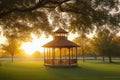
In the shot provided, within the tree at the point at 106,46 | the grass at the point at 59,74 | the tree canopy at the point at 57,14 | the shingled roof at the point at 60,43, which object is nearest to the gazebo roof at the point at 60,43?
the shingled roof at the point at 60,43

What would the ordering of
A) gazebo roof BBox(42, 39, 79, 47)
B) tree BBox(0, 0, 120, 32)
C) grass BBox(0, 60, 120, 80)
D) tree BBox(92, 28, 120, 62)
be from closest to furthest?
tree BBox(0, 0, 120, 32)
grass BBox(0, 60, 120, 80)
gazebo roof BBox(42, 39, 79, 47)
tree BBox(92, 28, 120, 62)

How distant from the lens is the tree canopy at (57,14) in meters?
23.8

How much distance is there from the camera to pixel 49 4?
26844mm

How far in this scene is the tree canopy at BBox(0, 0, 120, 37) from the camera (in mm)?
23828

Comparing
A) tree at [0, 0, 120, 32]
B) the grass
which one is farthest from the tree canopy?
the grass

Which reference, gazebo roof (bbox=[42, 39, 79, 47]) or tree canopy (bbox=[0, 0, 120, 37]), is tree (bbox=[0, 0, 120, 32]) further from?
gazebo roof (bbox=[42, 39, 79, 47])

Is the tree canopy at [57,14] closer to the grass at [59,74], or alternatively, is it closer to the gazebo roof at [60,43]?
the grass at [59,74]

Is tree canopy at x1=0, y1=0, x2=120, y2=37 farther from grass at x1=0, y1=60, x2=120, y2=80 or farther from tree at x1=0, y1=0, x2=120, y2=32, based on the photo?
grass at x1=0, y1=60, x2=120, y2=80

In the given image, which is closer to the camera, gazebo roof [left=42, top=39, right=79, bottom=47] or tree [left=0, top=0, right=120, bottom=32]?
tree [left=0, top=0, right=120, bottom=32]

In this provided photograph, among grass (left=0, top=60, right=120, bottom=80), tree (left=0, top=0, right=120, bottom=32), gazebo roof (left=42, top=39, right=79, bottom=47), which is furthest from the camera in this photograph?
gazebo roof (left=42, top=39, right=79, bottom=47)

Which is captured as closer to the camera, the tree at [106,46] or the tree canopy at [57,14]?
the tree canopy at [57,14]

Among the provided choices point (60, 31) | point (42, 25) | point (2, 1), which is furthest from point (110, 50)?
point (2, 1)

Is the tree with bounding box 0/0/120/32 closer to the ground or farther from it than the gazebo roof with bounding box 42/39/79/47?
farther from it

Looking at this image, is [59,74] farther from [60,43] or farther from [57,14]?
[60,43]
